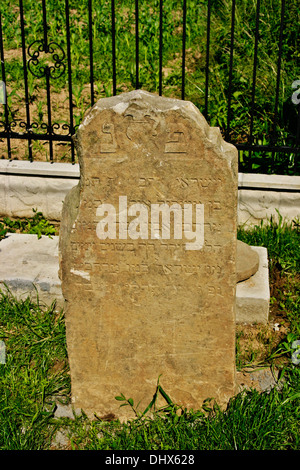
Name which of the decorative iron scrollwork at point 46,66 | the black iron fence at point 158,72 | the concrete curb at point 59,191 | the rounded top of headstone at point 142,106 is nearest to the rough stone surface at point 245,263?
the concrete curb at point 59,191

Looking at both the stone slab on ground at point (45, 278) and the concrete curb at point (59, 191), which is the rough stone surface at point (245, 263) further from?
the concrete curb at point (59, 191)

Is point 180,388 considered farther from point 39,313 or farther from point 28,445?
point 39,313

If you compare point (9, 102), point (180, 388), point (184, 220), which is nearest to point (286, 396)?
point (180, 388)

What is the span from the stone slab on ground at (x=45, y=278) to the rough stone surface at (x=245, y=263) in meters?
0.07

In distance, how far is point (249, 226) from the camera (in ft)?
16.8

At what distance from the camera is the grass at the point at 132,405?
11.0 ft

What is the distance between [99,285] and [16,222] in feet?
6.85

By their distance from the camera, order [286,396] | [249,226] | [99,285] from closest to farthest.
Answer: [99,285] → [286,396] → [249,226]

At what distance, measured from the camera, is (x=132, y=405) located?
3.61 m

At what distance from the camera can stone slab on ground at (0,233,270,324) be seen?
4281 mm

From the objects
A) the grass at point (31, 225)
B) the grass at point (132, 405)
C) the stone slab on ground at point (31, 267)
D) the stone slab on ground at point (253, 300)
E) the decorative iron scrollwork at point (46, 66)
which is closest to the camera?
the grass at point (132, 405)

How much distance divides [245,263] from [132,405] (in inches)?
50.0

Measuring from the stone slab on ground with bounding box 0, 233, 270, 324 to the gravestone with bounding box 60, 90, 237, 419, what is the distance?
2.74 feet

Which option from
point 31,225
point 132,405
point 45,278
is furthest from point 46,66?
point 132,405
